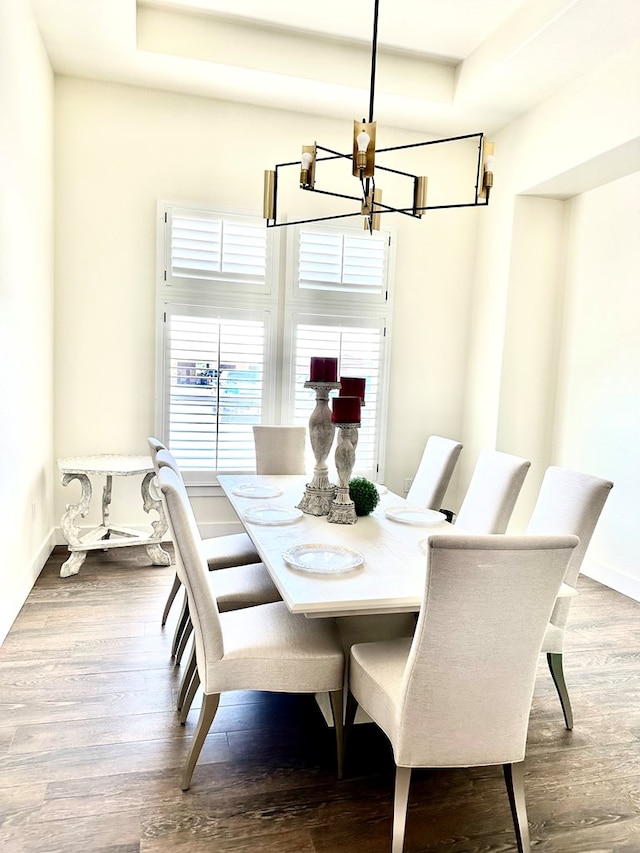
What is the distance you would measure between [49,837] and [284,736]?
824 millimetres

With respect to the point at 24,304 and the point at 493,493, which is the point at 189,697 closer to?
the point at 493,493

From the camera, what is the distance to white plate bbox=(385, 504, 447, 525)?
2645 mm

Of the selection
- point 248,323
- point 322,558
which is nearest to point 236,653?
point 322,558

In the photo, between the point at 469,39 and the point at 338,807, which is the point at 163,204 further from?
the point at 338,807

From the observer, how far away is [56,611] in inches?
125

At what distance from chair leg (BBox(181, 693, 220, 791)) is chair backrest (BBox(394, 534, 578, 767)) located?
0.63m

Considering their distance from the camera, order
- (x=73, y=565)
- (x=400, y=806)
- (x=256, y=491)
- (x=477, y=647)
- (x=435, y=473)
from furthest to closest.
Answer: (x=73, y=565) < (x=435, y=473) < (x=256, y=491) < (x=400, y=806) < (x=477, y=647)

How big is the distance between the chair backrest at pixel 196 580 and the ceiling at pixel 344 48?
2.87 metres

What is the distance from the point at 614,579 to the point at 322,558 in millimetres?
2768

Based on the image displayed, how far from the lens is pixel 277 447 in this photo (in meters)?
3.73

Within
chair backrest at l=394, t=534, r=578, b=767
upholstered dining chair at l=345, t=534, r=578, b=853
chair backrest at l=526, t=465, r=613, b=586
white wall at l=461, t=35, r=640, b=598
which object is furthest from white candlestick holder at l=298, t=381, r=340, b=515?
white wall at l=461, t=35, r=640, b=598

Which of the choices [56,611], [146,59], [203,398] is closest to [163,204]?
[146,59]

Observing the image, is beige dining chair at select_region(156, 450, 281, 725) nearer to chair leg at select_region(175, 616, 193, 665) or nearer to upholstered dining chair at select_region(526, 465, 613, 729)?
chair leg at select_region(175, 616, 193, 665)

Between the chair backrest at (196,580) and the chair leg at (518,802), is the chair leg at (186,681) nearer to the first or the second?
the chair backrest at (196,580)
